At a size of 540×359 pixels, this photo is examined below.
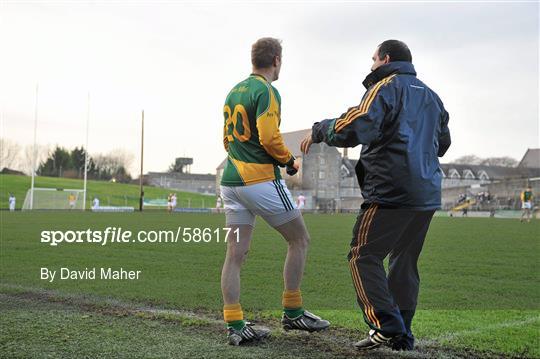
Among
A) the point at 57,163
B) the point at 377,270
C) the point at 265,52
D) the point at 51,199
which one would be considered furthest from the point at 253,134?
the point at 57,163

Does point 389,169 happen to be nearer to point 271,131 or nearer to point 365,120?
point 365,120

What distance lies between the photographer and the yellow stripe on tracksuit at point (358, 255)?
3.95 meters

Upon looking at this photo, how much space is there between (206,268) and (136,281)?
1785mm

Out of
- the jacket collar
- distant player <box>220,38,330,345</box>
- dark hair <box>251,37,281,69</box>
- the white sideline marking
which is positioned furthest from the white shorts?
the white sideline marking

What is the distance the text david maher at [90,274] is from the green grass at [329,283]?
0.19 m

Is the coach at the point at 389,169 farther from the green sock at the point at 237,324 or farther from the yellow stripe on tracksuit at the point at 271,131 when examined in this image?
the green sock at the point at 237,324

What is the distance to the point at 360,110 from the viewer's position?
380 cm

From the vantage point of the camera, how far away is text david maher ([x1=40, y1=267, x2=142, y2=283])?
805 centimetres

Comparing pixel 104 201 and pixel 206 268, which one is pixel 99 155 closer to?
pixel 104 201

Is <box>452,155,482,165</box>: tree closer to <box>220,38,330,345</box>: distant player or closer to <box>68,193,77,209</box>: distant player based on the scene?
<box>68,193,77,209</box>: distant player

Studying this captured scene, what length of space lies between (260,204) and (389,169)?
1.00 metres

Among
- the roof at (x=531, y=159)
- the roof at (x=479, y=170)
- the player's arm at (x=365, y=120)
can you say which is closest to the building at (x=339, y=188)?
the roof at (x=531, y=159)

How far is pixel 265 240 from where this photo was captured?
587 inches

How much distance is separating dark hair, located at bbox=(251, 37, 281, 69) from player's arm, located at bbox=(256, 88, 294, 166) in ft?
1.03
